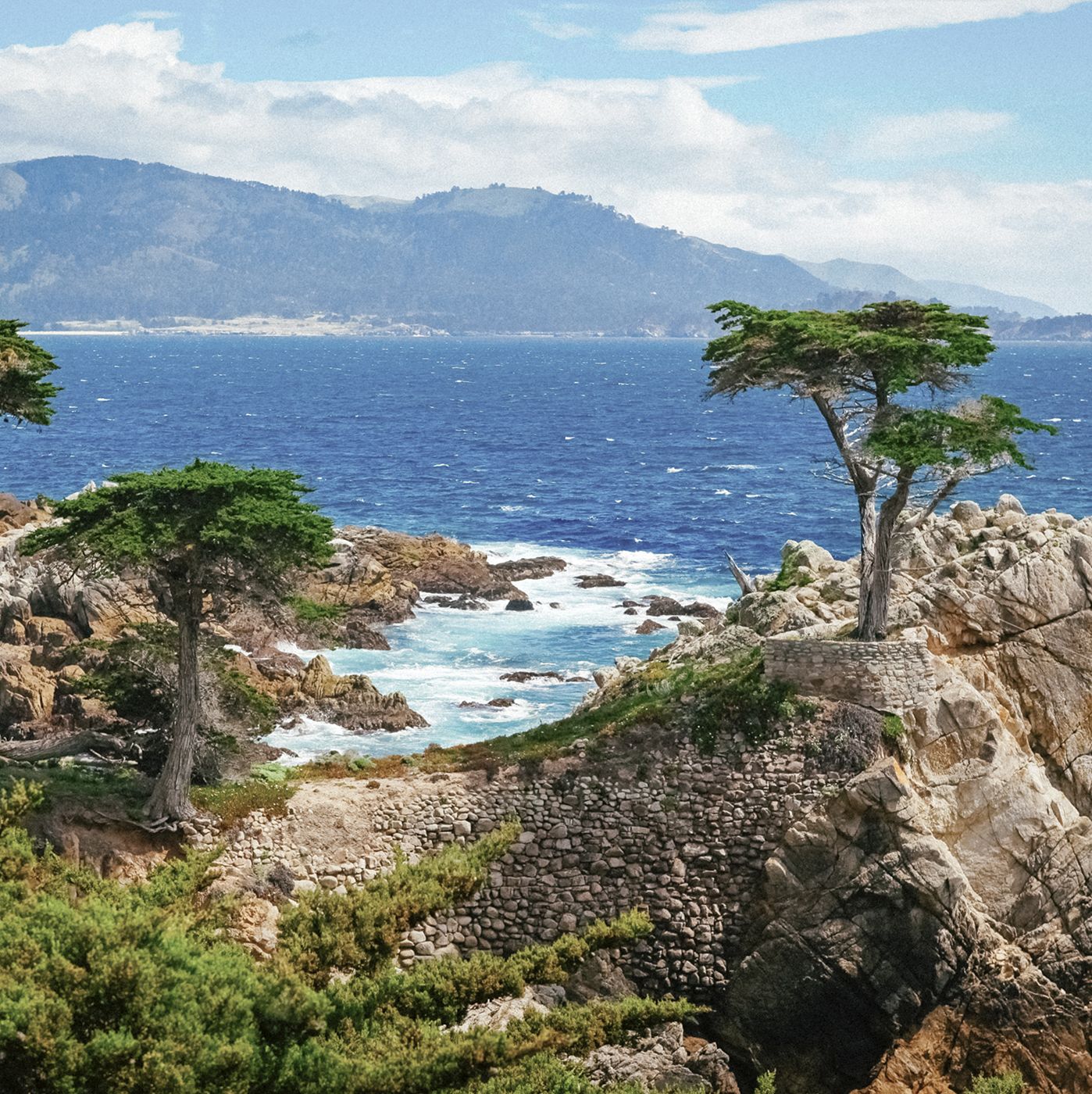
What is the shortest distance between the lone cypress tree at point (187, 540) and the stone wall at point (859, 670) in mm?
9948

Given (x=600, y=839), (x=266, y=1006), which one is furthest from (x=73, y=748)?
(x=266, y=1006)

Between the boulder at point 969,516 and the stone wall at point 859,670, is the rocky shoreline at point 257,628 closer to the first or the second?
the stone wall at point 859,670

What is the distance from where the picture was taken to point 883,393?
2925cm

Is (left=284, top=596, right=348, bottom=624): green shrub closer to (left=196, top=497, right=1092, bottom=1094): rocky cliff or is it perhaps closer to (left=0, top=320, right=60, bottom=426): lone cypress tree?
(left=196, top=497, right=1092, bottom=1094): rocky cliff

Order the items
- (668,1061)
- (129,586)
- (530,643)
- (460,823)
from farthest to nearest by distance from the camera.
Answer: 1. (530,643)
2. (129,586)
3. (460,823)
4. (668,1061)

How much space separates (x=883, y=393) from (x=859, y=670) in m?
5.91

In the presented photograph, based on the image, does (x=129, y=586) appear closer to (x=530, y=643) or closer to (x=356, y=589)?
(x=356, y=589)

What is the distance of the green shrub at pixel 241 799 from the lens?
27234 mm

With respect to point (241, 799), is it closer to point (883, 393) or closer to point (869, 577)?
point (869, 577)

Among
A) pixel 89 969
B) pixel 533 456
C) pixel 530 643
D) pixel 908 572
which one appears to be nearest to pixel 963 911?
pixel 908 572

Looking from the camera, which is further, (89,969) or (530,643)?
(530,643)

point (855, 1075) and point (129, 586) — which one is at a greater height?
point (129, 586)

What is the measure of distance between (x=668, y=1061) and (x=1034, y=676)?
477 inches

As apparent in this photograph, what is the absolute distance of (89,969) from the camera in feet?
56.5
